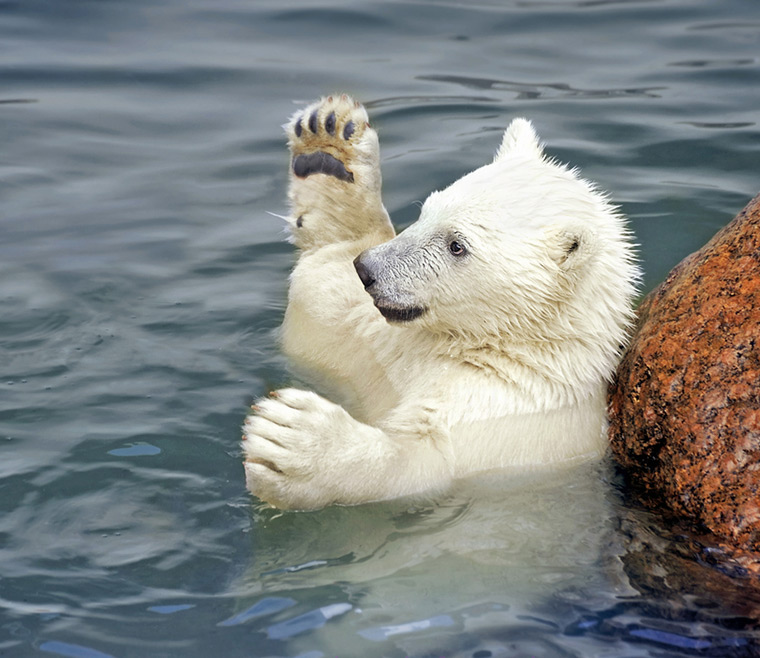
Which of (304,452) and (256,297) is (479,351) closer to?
(304,452)

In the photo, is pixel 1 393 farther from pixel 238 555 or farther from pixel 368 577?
pixel 368 577

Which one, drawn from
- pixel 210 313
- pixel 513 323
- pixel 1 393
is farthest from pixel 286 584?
pixel 210 313

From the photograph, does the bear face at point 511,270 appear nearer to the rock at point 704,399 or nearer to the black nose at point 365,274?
the black nose at point 365,274

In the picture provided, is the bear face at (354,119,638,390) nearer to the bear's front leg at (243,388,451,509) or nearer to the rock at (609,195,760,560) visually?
the rock at (609,195,760,560)

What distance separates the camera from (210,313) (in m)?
5.34

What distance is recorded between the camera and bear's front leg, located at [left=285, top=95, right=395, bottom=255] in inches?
→ 196

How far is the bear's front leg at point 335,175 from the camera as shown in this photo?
4.97 metres

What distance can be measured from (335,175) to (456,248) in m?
1.33

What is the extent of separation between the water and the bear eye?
2.84ft

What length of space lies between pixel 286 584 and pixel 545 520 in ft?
3.23

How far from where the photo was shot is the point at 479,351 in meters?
4.07

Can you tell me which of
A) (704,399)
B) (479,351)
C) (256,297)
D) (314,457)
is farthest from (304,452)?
(256,297)

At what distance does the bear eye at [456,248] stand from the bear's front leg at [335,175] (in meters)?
1.20

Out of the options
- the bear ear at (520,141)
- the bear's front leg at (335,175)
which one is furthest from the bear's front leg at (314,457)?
the bear's front leg at (335,175)
